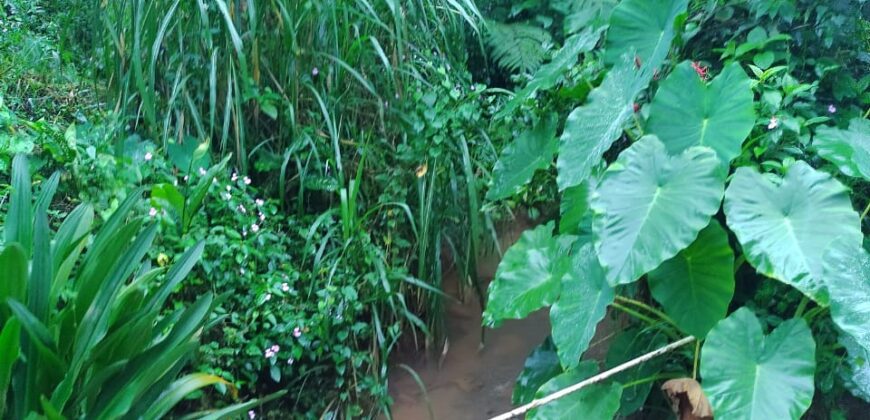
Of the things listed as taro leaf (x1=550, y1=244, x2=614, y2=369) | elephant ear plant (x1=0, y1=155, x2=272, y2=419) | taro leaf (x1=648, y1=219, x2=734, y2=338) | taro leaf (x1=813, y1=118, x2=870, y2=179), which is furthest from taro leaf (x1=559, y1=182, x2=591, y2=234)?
elephant ear plant (x1=0, y1=155, x2=272, y2=419)

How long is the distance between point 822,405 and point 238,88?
2.04 metres

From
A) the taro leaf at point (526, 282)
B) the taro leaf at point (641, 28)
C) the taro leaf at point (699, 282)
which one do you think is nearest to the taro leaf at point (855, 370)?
the taro leaf at point (699, 282)

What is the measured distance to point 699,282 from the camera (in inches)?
71.0

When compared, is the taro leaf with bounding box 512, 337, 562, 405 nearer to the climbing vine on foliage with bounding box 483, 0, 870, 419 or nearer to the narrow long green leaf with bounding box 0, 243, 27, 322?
the climbing vine on foliage with bounding box 483, 0, 870, 419

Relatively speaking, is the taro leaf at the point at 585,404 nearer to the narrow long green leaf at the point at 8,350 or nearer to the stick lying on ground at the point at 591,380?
the stick lying on ground at the point at 591,380

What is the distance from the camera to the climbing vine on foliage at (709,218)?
1.66 meters

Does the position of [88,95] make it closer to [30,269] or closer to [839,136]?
[30,269]

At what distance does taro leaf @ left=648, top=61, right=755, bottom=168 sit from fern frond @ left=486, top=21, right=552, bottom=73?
63.3 inches

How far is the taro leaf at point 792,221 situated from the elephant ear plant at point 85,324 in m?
1.29

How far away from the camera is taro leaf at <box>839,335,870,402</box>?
176cm

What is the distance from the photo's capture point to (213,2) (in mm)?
2586

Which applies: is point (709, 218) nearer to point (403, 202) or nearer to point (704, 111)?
point (704, 111)

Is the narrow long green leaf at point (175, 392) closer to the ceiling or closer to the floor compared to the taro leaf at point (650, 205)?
closer to the floor

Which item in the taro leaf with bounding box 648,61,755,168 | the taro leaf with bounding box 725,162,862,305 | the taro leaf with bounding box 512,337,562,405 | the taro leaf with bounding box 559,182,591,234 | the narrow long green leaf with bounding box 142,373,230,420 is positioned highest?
the taro leaf with bounding box 648,61,755,168
